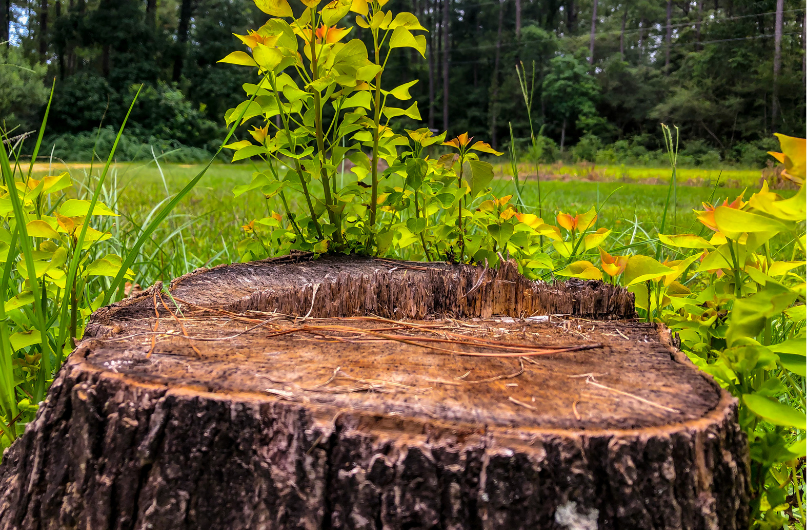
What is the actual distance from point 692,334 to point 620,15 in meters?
28.9

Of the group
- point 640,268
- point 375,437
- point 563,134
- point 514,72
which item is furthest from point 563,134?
→ point 375,437

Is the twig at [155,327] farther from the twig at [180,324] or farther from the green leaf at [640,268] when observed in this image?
the green leaf at [640,268]

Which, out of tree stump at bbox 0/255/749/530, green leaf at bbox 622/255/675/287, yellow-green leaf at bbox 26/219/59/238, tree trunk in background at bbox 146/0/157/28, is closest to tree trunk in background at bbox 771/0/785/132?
green leaf at bbox 622/255/675/287

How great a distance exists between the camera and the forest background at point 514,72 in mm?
16062

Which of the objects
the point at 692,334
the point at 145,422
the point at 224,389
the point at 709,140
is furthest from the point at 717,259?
the point at 709,140

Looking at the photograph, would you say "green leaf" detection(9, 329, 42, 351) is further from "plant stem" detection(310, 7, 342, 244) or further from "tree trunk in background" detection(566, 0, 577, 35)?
"tree trunk in background" detection(566, 0, 577, 35)

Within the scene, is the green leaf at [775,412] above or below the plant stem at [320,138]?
below

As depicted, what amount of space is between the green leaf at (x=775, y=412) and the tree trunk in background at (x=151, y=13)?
80.1 ft

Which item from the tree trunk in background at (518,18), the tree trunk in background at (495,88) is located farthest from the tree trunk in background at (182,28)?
the tree trunk in background at (518,18)

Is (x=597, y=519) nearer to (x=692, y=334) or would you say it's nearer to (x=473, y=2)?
(x=692, y=334)

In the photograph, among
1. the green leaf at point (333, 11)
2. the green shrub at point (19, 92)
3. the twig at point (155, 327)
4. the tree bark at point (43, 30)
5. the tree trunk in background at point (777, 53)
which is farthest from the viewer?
the tree bark at point (43, 30)

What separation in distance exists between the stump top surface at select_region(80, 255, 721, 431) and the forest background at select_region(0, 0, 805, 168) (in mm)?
14385

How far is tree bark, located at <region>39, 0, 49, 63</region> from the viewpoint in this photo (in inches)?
787

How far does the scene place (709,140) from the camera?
58.6 feet
